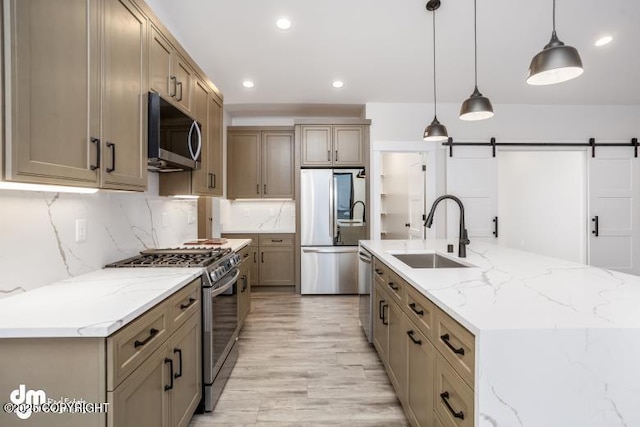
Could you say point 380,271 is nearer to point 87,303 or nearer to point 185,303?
point 185,303

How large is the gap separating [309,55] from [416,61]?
120 cm

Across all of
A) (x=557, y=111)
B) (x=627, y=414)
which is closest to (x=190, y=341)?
(x=627, y=414)

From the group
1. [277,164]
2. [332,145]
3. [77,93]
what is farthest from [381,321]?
[277,164]

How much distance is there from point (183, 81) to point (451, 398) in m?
2.54

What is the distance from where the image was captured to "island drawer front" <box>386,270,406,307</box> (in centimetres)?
178

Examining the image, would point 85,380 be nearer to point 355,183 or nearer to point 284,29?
point 284,29

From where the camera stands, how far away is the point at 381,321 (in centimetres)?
236

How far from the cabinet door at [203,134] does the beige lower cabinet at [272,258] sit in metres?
1.99

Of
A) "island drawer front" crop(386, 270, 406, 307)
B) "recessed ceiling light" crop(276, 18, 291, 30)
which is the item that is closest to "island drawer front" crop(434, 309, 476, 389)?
"island drawer front" crop(386, 270, 406, 307)

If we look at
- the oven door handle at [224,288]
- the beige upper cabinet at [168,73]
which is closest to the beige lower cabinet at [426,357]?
the oven door handle at [224,288]

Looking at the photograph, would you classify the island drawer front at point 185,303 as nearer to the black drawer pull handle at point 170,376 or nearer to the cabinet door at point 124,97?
the black drawer pull handle at point 170,376

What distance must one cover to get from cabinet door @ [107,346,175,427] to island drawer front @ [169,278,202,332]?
0.51 feet

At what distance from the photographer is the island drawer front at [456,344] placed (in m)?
1.00

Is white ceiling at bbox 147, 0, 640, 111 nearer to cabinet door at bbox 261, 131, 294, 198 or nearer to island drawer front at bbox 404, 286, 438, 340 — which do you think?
cabinet door at bbox 261, 131, 294, 198
